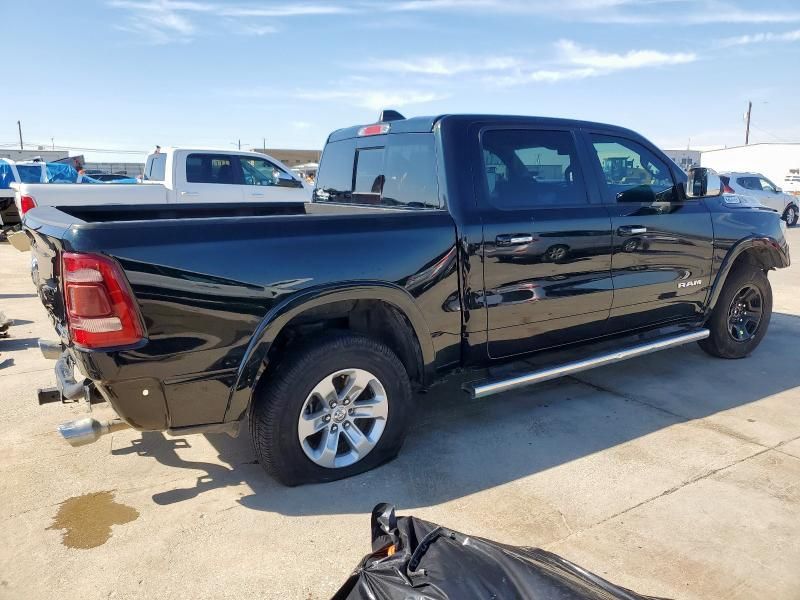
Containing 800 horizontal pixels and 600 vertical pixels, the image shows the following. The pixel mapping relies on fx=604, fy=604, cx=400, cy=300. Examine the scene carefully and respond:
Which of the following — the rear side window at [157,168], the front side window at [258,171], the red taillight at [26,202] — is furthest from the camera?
the front side window at [258,171]

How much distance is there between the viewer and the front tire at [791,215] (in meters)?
19.8

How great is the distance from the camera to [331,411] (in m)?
3.16

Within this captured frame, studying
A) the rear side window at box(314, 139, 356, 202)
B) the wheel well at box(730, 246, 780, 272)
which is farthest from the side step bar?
the rear side window at box(314, 139, 356, 202)

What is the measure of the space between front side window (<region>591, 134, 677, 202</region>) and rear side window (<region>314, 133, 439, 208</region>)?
1.32m

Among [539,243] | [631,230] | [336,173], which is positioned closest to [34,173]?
[336,173]

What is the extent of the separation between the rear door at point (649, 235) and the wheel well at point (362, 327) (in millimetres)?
1637

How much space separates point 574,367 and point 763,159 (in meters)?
58.0

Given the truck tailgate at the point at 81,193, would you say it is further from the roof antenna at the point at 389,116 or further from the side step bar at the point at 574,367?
the side step bar at the point at 574,367

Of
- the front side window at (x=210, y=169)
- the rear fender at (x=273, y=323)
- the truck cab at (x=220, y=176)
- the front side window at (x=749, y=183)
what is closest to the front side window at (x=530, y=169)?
the rear fender at (x=273, y=323)

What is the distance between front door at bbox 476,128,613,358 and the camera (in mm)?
3582

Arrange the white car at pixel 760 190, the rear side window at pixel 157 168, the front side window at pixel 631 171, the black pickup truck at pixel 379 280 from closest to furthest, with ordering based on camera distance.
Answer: the black pickup truck at pixel 379 280 → the front side window at pixel 631 171 → the rear side window at pixel 157 168 → the white car at pixel 760 190

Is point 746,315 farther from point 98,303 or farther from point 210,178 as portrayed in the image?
point 210,178

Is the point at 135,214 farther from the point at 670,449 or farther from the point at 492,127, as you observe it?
the point at 670,449

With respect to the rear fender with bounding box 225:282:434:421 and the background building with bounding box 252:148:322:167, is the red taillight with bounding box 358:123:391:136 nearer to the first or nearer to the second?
the rear fender with bounding box 225:282:434:421
